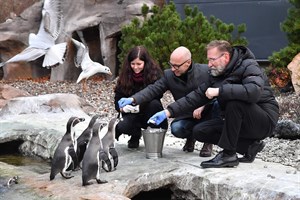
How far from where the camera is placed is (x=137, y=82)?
516cm

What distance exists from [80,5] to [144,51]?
23.9 ft

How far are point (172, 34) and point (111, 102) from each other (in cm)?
148

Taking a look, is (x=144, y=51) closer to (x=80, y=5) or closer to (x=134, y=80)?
(x=134, y=80)

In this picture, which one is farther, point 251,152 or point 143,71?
point 143,71

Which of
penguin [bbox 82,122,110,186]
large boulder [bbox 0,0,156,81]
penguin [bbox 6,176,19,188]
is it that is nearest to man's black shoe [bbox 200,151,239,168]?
penguin [bbox 82,122,110,186]

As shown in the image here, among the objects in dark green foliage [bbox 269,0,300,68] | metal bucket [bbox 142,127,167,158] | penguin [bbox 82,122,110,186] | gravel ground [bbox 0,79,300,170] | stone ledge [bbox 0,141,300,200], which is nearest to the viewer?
stone ledge [bbox 0,141,300,200]

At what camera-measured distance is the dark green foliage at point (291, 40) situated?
30.0 ft

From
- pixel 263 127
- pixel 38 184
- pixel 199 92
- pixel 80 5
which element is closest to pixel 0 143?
pixel 38 184

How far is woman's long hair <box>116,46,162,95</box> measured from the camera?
5082 millimetres

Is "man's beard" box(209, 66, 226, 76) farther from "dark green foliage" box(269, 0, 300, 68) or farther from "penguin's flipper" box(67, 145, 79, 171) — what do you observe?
"dark green foliage" box(269, 0, 300, 68)

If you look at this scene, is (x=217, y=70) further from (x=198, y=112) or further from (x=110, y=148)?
(x=110, y=148)

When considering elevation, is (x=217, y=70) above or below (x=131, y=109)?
above

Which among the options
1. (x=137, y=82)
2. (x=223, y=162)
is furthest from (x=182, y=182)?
(x=137, y=82)

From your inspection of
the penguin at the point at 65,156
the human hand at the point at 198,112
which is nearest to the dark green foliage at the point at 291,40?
the human hand at the point at 198,112
